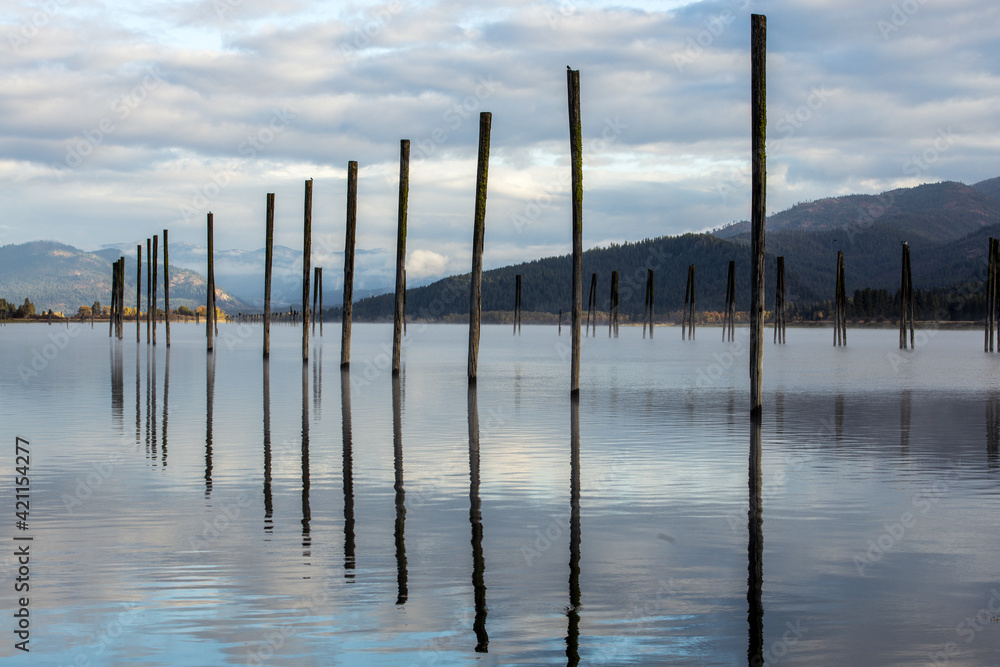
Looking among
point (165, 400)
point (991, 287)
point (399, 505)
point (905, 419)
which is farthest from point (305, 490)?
point (991, 287)

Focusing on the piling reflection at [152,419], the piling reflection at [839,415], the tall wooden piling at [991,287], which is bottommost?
the piling reflection at [839,415]

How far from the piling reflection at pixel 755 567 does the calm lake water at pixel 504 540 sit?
32 millimetres

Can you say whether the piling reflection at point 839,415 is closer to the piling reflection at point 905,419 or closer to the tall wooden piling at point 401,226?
the piling reflection at point 905,419

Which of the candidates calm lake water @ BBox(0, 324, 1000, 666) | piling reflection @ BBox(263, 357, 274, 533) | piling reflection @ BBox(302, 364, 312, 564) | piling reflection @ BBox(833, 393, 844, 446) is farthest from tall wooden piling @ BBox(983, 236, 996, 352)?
piling reflection @ BBox(302, 364, 312, 564)

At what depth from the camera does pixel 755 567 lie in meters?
8.48

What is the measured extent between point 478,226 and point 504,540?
22831 mm

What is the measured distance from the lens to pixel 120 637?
21.6ft

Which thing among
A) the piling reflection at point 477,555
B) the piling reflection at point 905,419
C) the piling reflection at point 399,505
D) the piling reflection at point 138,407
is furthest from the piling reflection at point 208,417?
the piling reflection at point 905,419

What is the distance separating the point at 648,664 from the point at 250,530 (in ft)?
16.8

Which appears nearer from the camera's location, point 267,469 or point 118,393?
point 267,469

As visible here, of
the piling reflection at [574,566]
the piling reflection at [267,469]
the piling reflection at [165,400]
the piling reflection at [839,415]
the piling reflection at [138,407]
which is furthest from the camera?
the piling reflection at [839,415]

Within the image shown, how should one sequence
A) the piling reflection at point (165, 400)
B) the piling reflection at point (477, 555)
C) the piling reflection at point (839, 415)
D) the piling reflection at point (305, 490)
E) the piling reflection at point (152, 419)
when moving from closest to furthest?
the piling reflection at point (477, 555) → the piling reflection at point (305, 490) → the piling reflection at point (165, 400) → the piling reflection at point (152, 419) → the piling reflection at point (839, 415)

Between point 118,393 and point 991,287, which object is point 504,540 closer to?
point 118,393

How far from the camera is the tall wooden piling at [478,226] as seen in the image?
30984 mm
